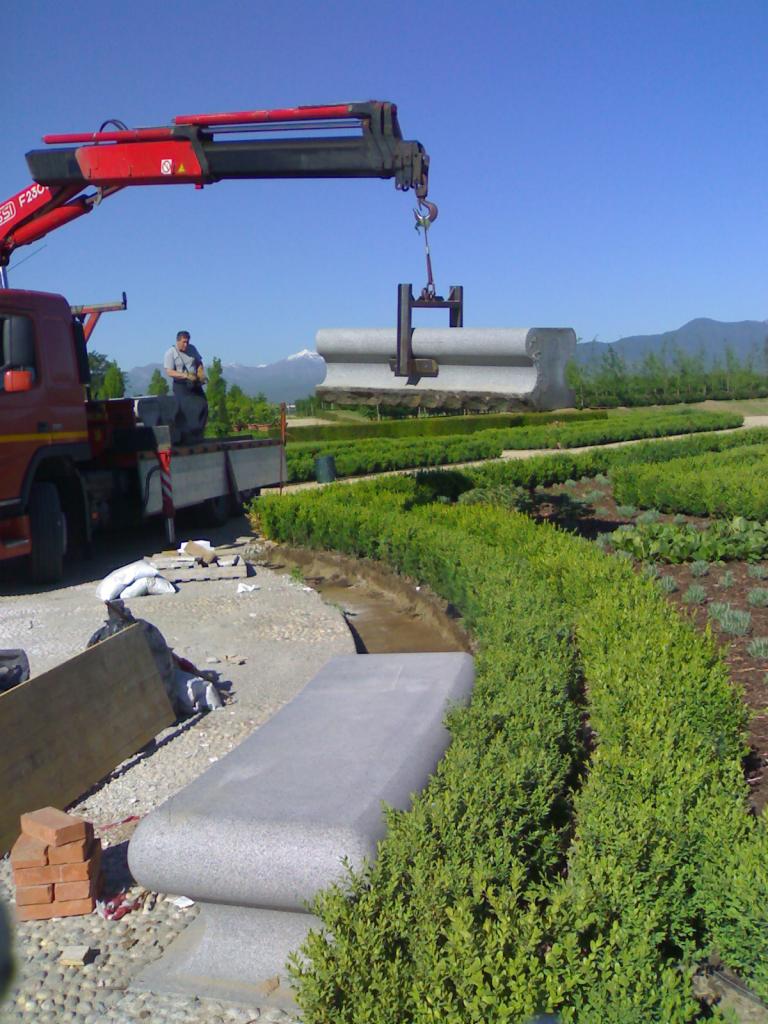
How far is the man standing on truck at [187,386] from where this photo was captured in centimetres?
1270

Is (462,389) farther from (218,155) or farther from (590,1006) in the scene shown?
(590,1006)

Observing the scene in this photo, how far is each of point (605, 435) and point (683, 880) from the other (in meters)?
26.1

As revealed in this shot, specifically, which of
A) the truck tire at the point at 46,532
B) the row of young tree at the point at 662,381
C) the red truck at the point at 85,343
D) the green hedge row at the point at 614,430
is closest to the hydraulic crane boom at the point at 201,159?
the red truck at the point at 85,343

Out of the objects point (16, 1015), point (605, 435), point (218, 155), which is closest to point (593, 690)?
point (16, 1015)

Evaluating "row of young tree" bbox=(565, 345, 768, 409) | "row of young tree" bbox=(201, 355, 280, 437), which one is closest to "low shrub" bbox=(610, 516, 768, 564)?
"row of young tree" bbox=(201, 355, 280, 437)

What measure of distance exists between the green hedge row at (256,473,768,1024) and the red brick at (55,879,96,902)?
1.26 m

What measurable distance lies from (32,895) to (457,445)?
2128cm

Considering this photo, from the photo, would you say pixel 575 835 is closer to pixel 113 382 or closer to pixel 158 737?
pixel 158 737

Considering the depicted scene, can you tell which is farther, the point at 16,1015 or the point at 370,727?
the point at 370,727

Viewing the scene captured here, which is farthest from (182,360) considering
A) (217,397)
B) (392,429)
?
(217,397)

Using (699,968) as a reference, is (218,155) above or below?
above

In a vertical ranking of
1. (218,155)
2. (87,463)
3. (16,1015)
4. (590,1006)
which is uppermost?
(218,155)

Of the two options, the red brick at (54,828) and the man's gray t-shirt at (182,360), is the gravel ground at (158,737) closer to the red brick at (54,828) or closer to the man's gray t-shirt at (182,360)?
the red brick at (54,828)

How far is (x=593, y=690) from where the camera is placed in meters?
4.77
